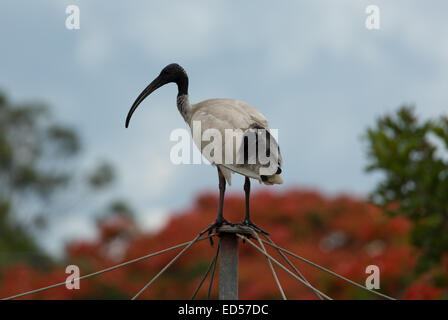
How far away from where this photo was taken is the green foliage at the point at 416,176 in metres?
6.11

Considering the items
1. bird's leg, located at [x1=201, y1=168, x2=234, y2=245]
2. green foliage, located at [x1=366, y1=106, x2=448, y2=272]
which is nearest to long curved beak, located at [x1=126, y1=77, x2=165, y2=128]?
bird's leg, located at [x1=201, y1=168, x2=234, y2=245]

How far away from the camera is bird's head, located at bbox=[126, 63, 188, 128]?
3.73m

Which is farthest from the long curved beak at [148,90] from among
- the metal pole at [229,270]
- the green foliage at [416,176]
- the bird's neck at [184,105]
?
the green foliage at [416,176]

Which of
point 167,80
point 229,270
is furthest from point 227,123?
point 229,270

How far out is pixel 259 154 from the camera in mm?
3195

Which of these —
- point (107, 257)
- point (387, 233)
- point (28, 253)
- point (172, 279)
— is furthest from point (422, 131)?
point (28, 253)

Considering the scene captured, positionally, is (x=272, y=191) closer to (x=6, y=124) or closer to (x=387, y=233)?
(x=387, y=233)

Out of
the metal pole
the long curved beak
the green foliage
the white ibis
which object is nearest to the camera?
the metal pole

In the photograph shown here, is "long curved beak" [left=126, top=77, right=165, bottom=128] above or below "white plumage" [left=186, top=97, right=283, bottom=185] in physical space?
above

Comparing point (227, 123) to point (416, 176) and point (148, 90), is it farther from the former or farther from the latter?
point (416, 176)

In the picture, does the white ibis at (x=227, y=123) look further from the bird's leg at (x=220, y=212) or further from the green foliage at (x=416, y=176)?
the green foliage at (x=416, y=176)

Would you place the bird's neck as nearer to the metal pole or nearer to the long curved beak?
the long curved beak

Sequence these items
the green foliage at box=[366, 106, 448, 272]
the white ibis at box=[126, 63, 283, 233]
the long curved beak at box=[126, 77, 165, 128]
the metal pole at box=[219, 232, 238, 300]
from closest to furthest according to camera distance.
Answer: the metal pole at box=[219, 232, 238, 300] → the white ibis at box=[126, 63, 283, 233] → the long curved beak at box=[126, 77, 165, 128] → the green foliage at box=[366, 106, 448, 272]

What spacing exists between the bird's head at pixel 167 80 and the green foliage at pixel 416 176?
10.4ft
